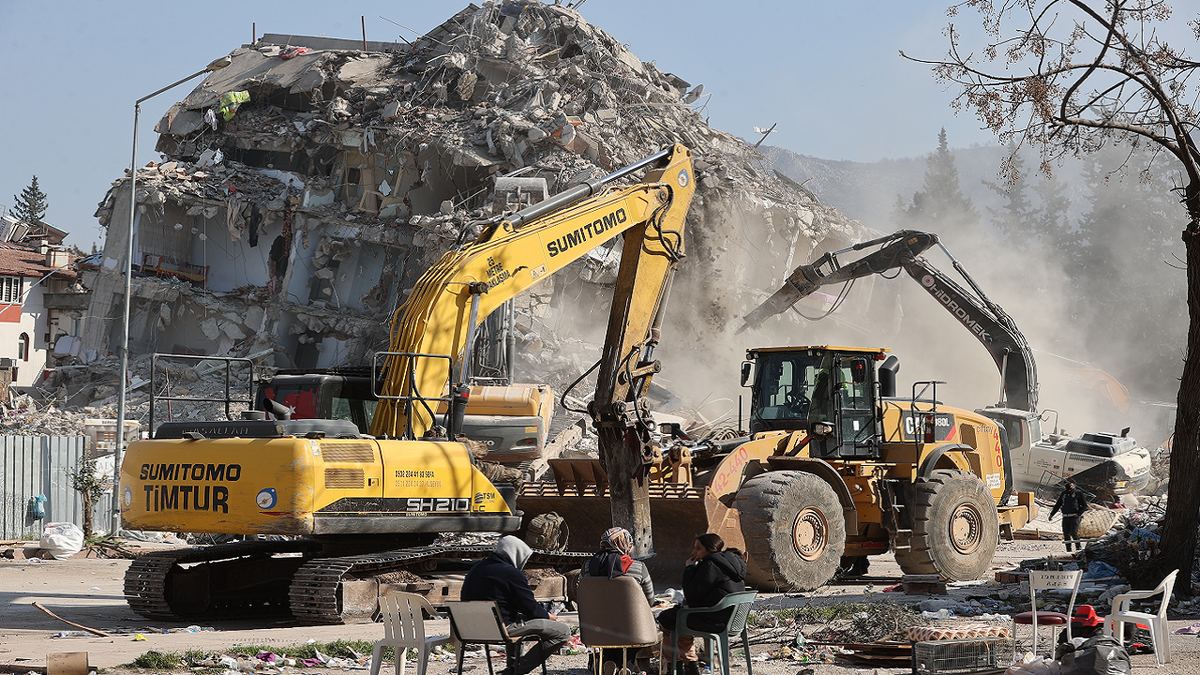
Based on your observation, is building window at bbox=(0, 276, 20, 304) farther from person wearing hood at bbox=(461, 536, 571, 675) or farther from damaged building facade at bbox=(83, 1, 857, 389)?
person wearing hood at bbox=(461, 536, 571, 675)

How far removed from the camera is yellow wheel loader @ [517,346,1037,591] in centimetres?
1288

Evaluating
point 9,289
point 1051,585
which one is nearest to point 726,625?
point 1051,585

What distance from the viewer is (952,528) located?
14594mm

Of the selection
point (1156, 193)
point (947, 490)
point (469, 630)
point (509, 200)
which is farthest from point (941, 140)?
point (469, 630)

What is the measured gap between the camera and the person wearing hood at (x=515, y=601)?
7785mm

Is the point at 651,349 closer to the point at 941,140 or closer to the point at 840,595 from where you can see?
the point at 840,595

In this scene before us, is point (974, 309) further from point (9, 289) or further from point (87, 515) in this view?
point (9, 289)

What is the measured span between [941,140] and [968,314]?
7272 centimetres

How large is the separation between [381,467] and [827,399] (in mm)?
6028

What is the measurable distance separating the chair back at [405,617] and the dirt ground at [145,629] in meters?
1.39

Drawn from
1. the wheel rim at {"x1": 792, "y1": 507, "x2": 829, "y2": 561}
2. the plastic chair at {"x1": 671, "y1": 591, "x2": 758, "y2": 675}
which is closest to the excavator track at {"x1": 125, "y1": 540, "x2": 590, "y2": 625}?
the wheel rim at {"x1": 792, "y1": 507, "x2": 829, "y2": 561}

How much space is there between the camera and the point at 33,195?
9288 centimetres

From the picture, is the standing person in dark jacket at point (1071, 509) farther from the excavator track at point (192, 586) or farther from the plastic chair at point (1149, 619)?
the excavator track at point (192, 586)

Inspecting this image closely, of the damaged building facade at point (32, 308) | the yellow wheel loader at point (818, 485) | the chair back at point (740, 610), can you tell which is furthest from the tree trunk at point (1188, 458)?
the damaged building facade at point (32, 308)
